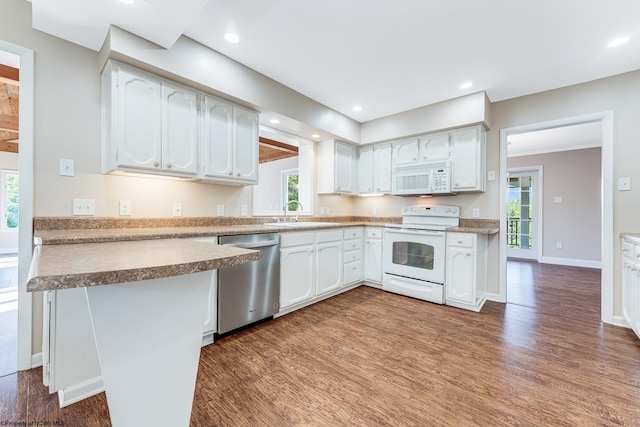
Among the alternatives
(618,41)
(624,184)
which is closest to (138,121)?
(618,41)

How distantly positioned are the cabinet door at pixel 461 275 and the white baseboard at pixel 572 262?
426 centimetres

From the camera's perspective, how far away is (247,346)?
2131 mm

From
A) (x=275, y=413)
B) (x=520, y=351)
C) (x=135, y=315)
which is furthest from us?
(x=520, y=351)

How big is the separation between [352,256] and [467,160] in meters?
1.87

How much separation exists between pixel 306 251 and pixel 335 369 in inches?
51.0

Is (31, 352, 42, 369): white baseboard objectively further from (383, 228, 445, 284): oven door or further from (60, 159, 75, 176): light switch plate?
(383, 228, 445, 284): oven door

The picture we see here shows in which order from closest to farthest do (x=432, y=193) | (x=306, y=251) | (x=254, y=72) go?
1. (x=254, y=72)
2. (x=306, y=251)
3. (x=432, y=193)

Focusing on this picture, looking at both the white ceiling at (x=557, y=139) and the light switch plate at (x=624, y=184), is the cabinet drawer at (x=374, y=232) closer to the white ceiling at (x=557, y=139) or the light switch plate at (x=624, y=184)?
the light switch plate at (x=624, y=184)

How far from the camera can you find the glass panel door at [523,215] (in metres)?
6.02

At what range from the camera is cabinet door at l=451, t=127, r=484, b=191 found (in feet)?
10.5

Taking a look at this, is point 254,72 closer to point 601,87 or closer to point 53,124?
point 53,124

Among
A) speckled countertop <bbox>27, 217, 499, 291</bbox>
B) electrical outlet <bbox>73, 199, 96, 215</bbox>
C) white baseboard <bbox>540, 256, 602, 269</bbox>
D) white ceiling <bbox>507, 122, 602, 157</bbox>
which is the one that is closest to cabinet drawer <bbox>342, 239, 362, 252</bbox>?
speckled countertop <bbox>27, 217, 499, 291</bbox>

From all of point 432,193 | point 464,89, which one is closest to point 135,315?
point 432,193

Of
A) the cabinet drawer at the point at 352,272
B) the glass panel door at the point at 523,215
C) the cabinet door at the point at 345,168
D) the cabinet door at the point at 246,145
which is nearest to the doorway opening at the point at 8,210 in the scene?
the cabinet door at the point at 246,145
